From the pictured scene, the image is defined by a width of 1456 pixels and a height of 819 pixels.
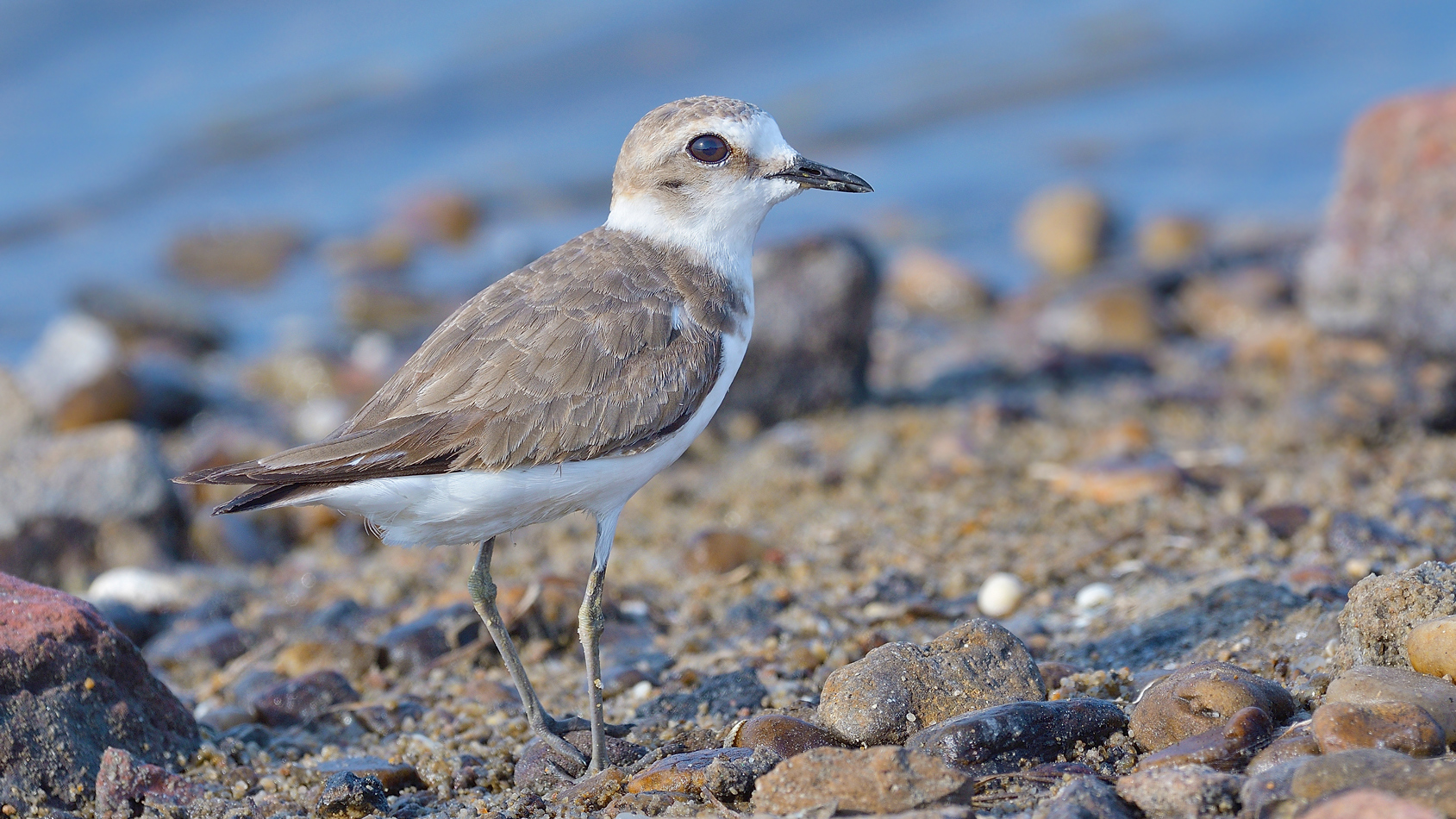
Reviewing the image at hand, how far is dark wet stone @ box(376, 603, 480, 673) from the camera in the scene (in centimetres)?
516

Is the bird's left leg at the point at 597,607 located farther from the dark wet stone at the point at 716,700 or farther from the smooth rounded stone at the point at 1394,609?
the smooth rounded stone at the point at 1394,609

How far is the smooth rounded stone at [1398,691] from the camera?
131 inches

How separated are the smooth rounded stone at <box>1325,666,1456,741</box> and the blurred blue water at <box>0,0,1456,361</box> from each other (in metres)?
9.42

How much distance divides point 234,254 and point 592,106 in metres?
4.84

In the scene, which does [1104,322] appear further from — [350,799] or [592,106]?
[592,106]

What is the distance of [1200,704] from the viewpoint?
365 centimetres

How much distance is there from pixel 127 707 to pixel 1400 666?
12.3 ft

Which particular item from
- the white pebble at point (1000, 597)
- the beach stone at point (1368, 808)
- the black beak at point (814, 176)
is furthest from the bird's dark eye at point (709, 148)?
the beach stone at point (1368, 808)

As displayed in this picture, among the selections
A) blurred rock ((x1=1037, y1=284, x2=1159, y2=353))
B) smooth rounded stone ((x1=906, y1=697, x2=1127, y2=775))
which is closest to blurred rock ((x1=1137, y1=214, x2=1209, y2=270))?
blurred rock ((x1=1037, y1=284, x2=1159, y2=353))

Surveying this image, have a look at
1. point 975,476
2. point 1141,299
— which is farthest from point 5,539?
point 1141,299

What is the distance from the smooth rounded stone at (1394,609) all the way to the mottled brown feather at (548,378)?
206cm

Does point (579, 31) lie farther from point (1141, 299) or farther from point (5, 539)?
point (5, 539)

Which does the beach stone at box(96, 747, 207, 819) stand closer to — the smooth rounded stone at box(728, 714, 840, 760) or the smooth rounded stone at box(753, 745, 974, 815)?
the smooth rounded stone at box(728, 714, 840, 760)

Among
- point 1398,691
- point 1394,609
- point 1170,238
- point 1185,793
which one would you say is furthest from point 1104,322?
point 1185,793
